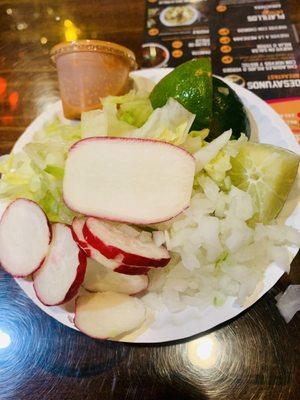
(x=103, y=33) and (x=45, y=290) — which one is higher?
(x=103, y=33)

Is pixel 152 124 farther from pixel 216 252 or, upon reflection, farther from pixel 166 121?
pixel 216 252

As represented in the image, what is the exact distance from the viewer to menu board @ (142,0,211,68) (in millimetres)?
2232

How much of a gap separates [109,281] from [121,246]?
0.51 ft

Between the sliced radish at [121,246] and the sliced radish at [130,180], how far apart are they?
0.05m

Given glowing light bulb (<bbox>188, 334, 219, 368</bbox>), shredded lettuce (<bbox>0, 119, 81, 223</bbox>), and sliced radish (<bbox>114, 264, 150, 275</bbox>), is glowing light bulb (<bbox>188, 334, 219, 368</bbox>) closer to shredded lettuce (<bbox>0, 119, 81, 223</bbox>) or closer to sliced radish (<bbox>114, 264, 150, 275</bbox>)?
sliced radish (<bbox>114, 264, 150, 275</bbox>)

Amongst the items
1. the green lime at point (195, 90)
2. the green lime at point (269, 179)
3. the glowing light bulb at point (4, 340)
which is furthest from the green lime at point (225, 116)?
the glowing light bulb at point (4, 340)

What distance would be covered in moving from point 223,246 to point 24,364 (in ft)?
2.58

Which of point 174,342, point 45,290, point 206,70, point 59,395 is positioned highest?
point 206,70

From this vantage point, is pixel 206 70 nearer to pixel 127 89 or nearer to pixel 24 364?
pixel 127 89

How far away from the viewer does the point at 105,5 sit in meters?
2.54

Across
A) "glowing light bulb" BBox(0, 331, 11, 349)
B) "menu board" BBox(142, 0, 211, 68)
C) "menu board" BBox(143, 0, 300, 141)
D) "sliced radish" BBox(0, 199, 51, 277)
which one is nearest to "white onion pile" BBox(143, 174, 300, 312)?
"sliced radish" BBox(0, 199, 51, 277)

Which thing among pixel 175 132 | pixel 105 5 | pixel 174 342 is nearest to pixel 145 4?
pixel 105 5

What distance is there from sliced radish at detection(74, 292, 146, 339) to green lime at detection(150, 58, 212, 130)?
68cm

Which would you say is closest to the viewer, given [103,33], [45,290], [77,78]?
[45,290]
